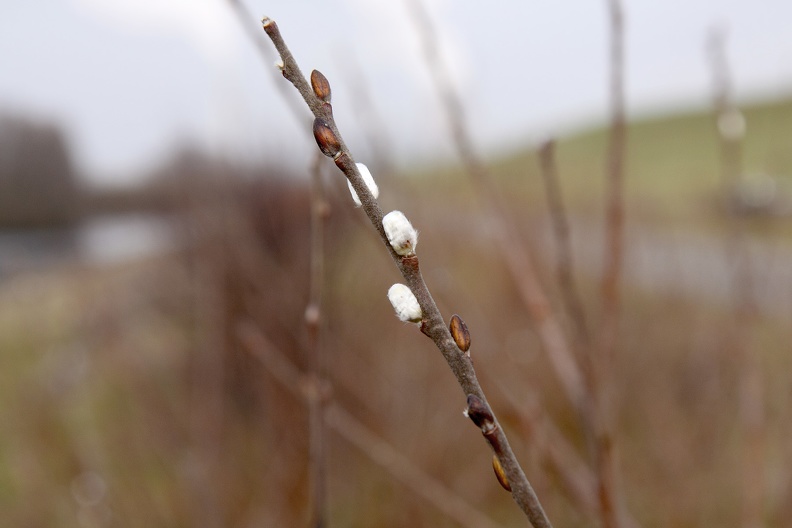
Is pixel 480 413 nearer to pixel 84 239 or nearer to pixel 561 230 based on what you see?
pixel 561 230

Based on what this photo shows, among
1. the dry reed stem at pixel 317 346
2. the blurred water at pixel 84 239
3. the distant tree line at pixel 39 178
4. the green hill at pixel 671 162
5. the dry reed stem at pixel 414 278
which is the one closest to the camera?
the dry reed stem at pixel 414 278

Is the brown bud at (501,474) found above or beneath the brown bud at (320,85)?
beneath

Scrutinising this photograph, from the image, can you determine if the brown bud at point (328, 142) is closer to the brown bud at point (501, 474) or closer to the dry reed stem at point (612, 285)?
the brown bud at point (501, 474)

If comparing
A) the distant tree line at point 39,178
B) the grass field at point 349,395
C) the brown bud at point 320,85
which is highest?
the distant tree line at point 39,178

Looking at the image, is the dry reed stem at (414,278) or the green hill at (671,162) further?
the green hill at (671,162)

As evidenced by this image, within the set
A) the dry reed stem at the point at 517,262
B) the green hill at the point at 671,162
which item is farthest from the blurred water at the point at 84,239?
the dry reed stem at the point at 517,262

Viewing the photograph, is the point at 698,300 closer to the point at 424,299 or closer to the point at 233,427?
the point at 233,427

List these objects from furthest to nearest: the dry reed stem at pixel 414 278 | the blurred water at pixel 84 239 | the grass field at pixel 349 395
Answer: the blurred water at pixel 84 239 → the grass field at pixel 349 395 → the dry reed stem at pixel 414 278

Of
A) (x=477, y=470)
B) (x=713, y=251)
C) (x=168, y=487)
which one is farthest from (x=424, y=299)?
(x=713, y=251)
